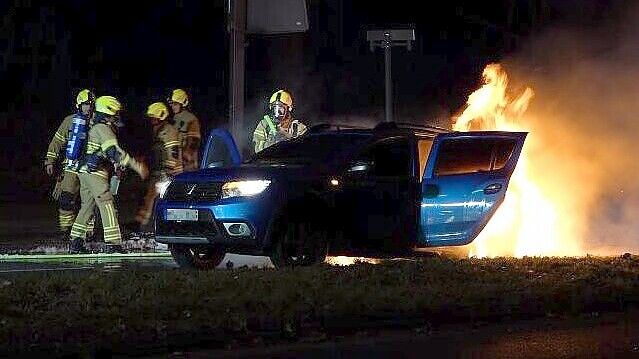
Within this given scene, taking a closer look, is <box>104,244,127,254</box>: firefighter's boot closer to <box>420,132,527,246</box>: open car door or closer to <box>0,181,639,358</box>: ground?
<box>0,181,639,358</box>: ground

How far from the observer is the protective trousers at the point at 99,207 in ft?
47.5

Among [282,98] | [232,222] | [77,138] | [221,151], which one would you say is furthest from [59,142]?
[232,222]

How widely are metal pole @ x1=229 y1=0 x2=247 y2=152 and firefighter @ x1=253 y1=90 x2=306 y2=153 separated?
1.57 metres

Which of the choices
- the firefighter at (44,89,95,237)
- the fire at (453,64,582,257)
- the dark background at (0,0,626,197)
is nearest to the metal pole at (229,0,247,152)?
the firefighter at (44,89,95,237)

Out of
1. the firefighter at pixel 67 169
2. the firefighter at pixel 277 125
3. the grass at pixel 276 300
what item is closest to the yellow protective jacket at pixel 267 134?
the firefighter at pixel 277 125

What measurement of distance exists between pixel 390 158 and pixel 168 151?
4401 mm

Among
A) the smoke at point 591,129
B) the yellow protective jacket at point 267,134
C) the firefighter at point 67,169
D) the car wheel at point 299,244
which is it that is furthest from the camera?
the smoke at point 591,129

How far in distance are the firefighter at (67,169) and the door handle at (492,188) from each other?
195 inches

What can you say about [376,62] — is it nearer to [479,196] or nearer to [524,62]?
[524,62]

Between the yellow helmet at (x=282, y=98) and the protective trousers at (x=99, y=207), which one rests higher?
the yellow helmet at (x=282, y=98)

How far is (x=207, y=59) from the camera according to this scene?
36531 mm

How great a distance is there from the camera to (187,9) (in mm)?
34281

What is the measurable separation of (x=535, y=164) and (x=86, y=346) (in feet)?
32.6

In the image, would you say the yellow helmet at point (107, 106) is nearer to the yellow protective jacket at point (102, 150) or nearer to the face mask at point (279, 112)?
the yellow protective jacket at point (102, 150)
